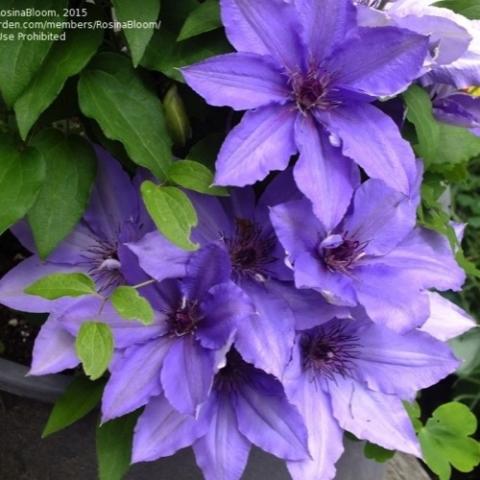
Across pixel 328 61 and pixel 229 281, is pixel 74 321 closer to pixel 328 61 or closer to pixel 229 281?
pixel 229 281

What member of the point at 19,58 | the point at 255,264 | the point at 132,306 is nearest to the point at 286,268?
the point at 255,264

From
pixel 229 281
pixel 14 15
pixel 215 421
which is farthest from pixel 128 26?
pixel 215 421

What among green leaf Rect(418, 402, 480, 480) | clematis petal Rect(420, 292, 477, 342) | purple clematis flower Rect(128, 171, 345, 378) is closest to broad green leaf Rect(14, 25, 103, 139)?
purple clematis flower Rect(128, 171, 345, 378)

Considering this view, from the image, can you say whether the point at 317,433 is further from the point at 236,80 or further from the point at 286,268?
the point at 236,80

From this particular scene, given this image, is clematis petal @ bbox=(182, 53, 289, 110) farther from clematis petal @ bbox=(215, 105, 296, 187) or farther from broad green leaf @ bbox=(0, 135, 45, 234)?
broad green leaf @ bbox=(0, 135, 45, 234)

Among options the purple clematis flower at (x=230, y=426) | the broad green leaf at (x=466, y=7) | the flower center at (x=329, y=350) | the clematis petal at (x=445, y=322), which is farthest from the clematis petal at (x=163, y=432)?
the broad green leaf at (x=466, y=7)

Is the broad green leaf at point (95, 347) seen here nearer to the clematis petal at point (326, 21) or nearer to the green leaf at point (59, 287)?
the green leaf at point (59, 287)
